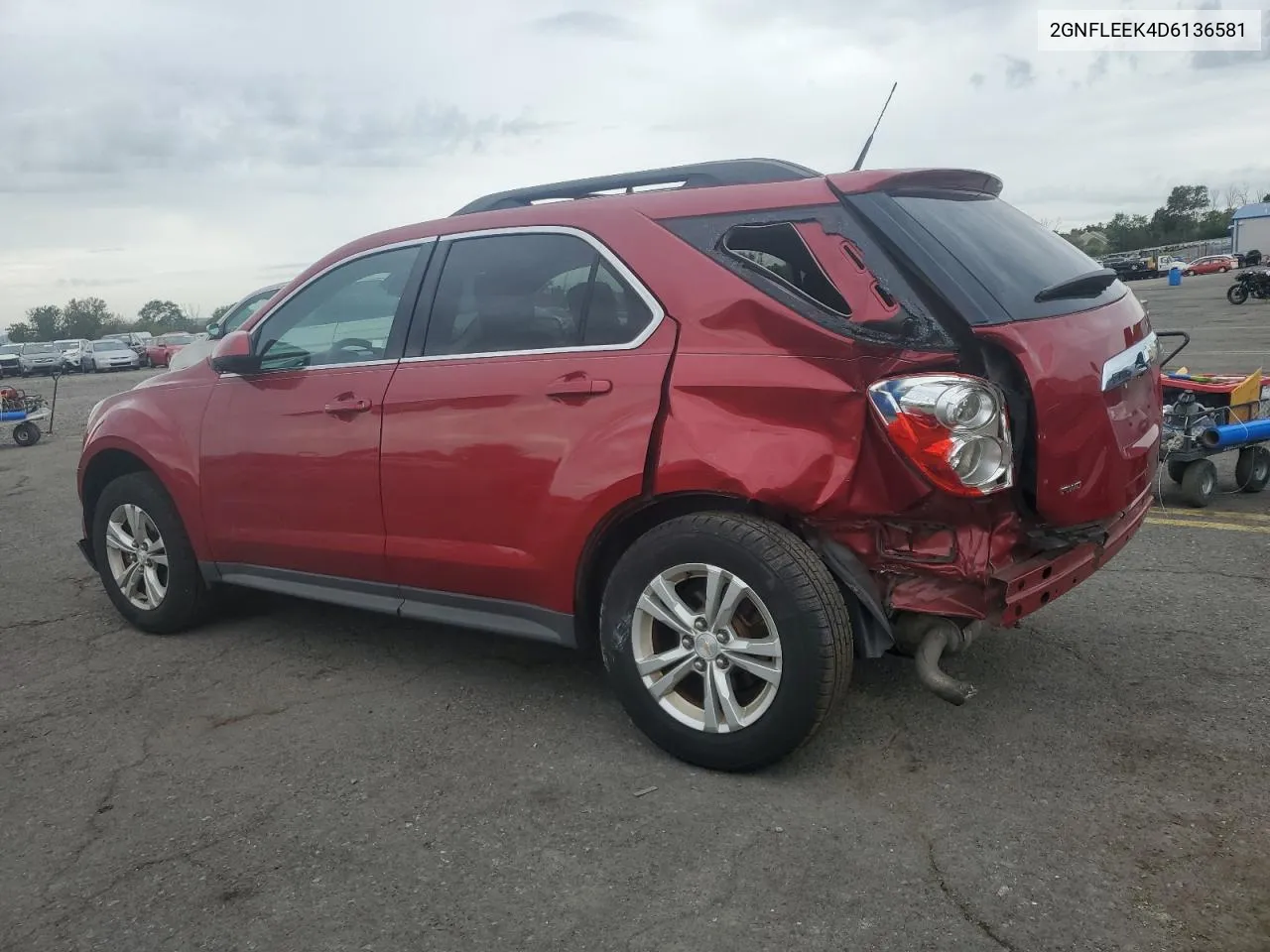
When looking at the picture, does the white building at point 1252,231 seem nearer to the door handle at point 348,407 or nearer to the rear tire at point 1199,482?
the rear tire at point 1199,482

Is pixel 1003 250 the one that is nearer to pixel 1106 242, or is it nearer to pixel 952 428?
pixel 952 428

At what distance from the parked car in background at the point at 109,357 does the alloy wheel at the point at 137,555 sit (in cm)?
4113

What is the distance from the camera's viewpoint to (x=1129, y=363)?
3311 millimetres

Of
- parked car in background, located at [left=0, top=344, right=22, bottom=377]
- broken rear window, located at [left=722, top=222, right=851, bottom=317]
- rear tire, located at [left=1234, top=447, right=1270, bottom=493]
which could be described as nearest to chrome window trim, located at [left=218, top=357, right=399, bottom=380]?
broken rear window, located at [left=722, top=222, right=851, bottom=317]

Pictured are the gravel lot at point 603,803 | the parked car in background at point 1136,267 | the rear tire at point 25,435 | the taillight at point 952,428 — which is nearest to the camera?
the gravel lot at point 603,803

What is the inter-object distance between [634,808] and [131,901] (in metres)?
1.36

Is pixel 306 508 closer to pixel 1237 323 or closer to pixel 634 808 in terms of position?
pixel 634 808

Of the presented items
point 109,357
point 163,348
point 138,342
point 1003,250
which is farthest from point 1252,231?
point 1003,250

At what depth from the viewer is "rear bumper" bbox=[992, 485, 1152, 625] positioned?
2.97 m

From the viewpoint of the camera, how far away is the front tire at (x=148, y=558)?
475 cm

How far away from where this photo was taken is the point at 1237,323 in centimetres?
2111

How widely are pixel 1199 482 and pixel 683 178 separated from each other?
4286mm

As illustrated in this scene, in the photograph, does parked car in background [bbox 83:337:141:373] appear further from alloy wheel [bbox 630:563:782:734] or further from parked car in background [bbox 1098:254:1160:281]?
parked car in background [bbox 1098:254:1160:281]

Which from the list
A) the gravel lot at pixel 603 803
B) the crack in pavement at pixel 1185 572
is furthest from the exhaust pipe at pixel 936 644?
the crack in pavement at pixel 1185 572
